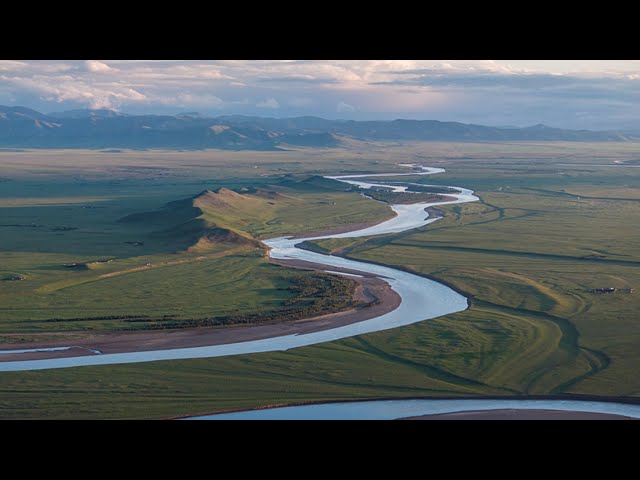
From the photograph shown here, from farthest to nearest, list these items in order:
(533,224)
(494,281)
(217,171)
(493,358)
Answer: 1. (217,171)
2. (533,224)
3. (494,281)
4. (493,358)

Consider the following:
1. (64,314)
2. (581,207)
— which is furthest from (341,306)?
(581,207)

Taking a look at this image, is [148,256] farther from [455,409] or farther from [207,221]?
[455,409]

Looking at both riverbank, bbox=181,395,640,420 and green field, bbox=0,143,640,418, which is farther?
green field, bbox=0,143,640,418

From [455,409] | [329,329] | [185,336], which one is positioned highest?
[455,409]

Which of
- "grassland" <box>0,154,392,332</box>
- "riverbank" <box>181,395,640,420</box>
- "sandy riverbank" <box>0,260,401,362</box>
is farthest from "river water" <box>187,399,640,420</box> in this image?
"grassland" <box>0,154,392,332</box>

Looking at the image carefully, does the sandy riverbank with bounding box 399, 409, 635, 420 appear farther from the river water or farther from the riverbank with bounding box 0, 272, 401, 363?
the riverbank with bounding box 0, 272, 401, 363

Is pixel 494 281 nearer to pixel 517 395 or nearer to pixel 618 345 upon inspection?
pixel 618 345

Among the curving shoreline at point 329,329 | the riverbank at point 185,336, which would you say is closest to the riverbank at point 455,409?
the curving shoreline at point 329,329

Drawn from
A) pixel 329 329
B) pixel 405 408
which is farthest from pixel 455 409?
pixel 329 329
